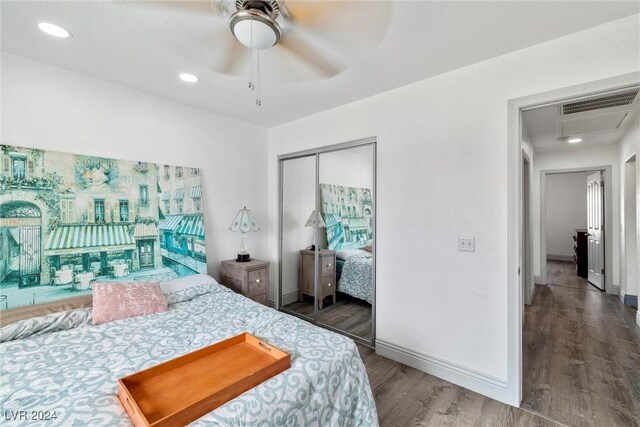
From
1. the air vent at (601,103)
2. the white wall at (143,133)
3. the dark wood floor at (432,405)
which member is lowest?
the dark wood floor at (432,405)

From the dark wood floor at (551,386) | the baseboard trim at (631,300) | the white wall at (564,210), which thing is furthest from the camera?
the white wall at (564,210)

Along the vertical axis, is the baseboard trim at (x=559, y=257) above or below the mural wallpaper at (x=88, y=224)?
below

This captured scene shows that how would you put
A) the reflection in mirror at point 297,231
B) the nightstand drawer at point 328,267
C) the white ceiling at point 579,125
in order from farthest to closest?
the reflection in mirror at point 297,231 → the nightstand drawer at point 328,267 → the white ceiling at point 579,125

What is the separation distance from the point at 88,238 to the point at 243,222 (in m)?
1.42

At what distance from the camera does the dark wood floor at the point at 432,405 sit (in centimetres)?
187

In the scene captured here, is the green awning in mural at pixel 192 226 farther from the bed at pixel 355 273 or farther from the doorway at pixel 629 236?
the doorway at pixel 629 236

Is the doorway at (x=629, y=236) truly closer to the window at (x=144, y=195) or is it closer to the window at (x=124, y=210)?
the window at (x=144, y=195)

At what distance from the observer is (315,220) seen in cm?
341

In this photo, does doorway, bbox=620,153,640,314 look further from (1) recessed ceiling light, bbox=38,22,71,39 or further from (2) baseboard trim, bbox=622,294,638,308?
(1) recessed ceiling light, bbox=38,22,71,39

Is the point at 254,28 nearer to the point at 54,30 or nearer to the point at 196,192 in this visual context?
the point at 54,30

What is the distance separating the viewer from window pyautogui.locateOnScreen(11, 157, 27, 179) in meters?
2.07

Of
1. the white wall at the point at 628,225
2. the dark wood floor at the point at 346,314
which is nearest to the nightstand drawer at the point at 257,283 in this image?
the dark wood floor at the point at 346,314

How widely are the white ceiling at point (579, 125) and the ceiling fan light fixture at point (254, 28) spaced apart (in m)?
2.38

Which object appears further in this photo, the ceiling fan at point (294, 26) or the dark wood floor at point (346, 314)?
the dark wood floor at point (346, 314)
